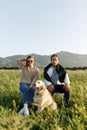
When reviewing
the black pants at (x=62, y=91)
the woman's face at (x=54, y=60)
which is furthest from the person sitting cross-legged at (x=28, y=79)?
the black pants at (x=62, y=91)

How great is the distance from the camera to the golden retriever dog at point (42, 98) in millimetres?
10742

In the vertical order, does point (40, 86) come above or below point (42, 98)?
above

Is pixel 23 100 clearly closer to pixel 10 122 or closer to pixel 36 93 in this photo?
pixel 36 93

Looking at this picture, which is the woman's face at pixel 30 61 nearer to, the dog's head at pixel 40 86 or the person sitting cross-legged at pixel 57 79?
the person sitting cross-legged at pixel 57 79

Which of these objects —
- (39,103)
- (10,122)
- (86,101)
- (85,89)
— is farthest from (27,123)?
(85,89)

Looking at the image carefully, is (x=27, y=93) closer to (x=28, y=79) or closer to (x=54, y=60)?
(x=28, y=79)

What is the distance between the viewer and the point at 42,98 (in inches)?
427

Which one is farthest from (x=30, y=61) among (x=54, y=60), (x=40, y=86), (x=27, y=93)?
(x=40, y=86)

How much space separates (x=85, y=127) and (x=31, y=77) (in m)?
3.50

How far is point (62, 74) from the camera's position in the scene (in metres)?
11.9

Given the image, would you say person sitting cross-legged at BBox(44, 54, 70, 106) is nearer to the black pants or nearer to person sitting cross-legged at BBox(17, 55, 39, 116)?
the black pants

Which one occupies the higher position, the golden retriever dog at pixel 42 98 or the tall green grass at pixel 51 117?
the golden retriever dog at pixel 42 98

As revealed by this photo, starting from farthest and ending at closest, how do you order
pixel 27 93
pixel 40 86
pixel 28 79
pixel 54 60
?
pixel 28 79
pixel 54 60
pixel 27 93
pixel 40 86

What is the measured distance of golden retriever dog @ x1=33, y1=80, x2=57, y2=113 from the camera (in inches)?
423
